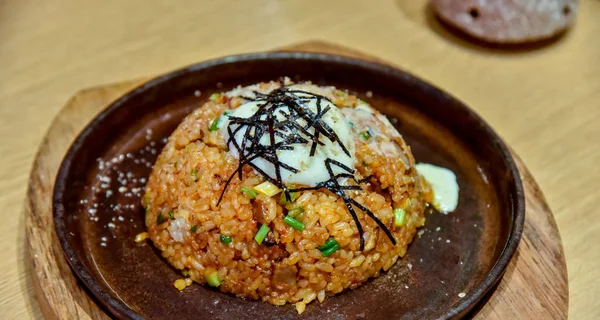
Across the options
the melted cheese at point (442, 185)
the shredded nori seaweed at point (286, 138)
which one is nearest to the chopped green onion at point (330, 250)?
the shredded nori seaweed at point (286, 138)

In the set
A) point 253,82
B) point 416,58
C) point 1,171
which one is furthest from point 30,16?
point 416,58

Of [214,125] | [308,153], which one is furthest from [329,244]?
[214,125]

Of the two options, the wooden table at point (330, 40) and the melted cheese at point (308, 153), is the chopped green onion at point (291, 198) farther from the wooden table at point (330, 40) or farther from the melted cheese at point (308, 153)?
the wooden table at point (330, 40)

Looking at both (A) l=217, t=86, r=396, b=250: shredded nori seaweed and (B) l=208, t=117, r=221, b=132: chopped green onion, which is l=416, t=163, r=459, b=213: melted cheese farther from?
(B) l=208, t=117, r=221, b=132: chopped green onion

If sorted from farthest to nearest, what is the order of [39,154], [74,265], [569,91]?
[569,91]
[39,154]
[74,265]

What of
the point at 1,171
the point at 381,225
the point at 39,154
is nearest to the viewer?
the point at 381,225

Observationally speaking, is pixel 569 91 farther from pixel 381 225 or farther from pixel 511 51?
pixel 381 225

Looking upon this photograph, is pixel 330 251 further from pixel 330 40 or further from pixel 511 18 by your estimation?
pixel 511 18
